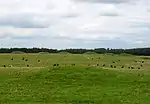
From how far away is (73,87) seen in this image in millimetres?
46188

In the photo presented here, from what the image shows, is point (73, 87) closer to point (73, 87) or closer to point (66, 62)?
point (73, 87)

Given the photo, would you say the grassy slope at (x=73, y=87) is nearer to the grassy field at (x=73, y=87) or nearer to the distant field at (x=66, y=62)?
the grassy field at (x=73, y=87)

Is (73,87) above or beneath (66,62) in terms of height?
beneath

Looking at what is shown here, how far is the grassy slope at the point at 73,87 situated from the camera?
3788cm

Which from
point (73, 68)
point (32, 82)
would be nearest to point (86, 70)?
point (73, 68)

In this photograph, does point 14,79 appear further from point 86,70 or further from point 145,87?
point 145,87

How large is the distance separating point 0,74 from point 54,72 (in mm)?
7429

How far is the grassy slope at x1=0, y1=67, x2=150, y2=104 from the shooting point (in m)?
37.9

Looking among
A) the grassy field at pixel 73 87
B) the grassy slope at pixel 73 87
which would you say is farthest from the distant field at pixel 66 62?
the grassy slope at pixel 73 87

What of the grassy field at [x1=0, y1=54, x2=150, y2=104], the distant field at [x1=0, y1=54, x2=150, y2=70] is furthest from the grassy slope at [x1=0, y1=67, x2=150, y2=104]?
the distant field at [x1=0, y1=54, x2=150, y2=70]

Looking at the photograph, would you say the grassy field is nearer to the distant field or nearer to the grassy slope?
the grassy slope

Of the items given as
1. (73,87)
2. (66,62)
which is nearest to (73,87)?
(73,87)

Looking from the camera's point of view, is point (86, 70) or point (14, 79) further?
point (86, 70)

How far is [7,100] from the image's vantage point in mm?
37406
